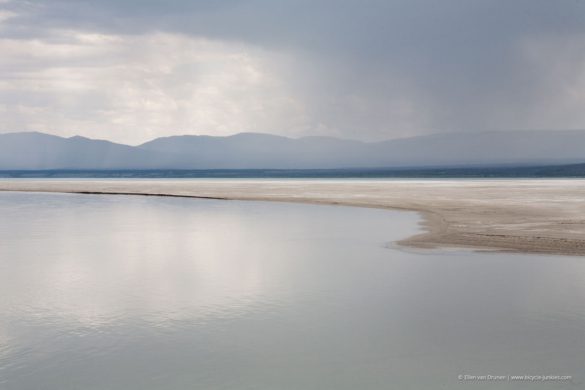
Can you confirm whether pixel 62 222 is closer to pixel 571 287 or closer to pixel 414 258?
pixel 414 258

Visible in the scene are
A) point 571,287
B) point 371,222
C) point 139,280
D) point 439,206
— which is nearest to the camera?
point 571,287

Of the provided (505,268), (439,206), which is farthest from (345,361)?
(439,206)

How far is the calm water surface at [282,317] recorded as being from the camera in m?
12.6

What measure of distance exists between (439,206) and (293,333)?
40313 mm

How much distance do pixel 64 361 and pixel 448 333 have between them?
8728 mm

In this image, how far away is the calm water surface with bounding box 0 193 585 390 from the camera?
12594 millimetres

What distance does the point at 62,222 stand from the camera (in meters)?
44.7

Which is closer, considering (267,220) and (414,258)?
(414,258)

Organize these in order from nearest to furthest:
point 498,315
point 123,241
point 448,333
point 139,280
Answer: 1. point 448,333
2. point 498,315
3. point 139,280
4. point 123,241

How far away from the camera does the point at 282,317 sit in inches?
659

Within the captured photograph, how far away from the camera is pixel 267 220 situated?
4559 centimetres

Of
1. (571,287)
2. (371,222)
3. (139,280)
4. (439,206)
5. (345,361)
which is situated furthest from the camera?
(439,206)

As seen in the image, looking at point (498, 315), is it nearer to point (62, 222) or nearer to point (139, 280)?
point (139, 280)

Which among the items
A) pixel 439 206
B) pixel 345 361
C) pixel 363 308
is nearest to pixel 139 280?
pixel 363 308
